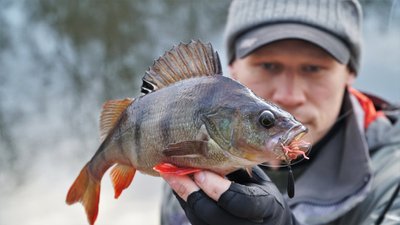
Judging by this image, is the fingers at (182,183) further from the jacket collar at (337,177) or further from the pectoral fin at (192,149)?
the jacket collar at (337,177)

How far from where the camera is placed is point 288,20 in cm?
213

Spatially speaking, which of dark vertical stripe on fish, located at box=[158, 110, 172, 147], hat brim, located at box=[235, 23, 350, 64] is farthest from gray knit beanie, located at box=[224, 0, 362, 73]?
dark vertical stripe on fish, located at box=[158, 110, 172, 147]

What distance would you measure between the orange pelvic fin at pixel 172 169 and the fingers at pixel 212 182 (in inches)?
0.7

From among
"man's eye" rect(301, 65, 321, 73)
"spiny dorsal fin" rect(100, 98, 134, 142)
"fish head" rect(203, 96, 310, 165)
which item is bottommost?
"man's eye" rect(301, 65, 321, 73)

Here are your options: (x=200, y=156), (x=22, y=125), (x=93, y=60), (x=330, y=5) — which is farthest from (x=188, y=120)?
(x=93, y=60)

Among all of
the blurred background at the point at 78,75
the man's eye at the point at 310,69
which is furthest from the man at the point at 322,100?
the blurred background at the point at 78,75

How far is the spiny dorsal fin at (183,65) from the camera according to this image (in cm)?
111

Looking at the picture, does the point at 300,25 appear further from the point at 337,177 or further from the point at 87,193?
the point at 87,193

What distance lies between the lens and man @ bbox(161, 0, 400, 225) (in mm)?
2061

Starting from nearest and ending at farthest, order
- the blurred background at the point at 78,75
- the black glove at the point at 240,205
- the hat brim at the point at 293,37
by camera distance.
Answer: the black glove at the point at 240,205 → the hat brim at the point at 293,37 → the blurred background at the point at 78,75

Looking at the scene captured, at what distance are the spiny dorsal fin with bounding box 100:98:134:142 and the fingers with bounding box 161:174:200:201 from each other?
9.0 inches

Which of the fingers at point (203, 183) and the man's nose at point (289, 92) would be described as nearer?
the fingers at point (203, 183)

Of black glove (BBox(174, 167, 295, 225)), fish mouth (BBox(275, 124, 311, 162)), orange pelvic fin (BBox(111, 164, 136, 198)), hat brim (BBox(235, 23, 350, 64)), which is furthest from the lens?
hat brim (BBox(235, 23, 350, 64))

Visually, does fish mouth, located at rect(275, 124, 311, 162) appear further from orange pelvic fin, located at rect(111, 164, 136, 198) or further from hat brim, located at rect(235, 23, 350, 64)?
hat brim, located at rect(235, 23, 350, 64)
